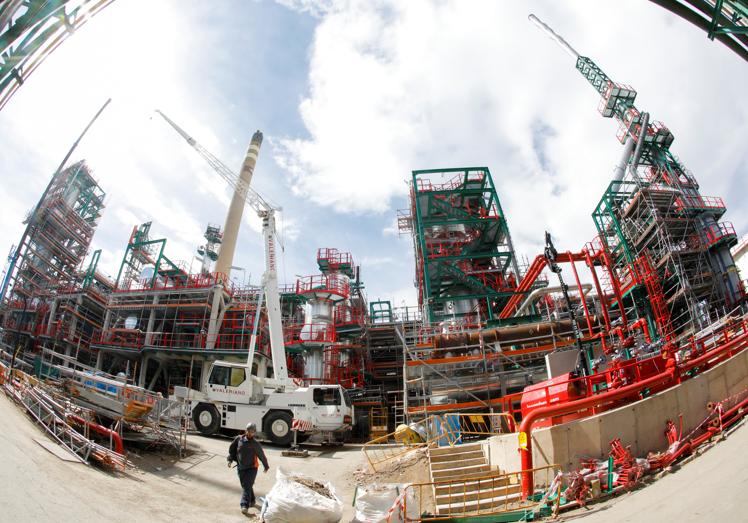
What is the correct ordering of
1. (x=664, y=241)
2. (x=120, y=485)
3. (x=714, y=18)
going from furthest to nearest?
1. (x=664, y=241)
2. (x=120, y=485)
3. (x=714, y=18)

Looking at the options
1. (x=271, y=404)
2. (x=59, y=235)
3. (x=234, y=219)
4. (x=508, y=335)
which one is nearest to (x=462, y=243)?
(x=508, y=335)

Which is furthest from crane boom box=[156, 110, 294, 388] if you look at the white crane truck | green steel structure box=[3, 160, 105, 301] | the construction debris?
green steel structure box=[3, 160, 105, 301]

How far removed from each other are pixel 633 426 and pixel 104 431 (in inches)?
480

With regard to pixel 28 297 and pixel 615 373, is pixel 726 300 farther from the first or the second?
pixel 28 297

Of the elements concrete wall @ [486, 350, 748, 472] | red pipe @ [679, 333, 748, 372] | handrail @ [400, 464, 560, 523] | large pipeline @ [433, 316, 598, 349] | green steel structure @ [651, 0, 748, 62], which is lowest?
handrail @ [400, 464, 560, 523]

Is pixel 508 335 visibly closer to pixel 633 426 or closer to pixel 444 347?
pixel 444 347

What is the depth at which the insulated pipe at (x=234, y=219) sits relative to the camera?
34.7 m

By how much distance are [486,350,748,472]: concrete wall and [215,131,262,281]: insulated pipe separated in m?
28.5

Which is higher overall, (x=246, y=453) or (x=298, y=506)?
(x=246, y=453)

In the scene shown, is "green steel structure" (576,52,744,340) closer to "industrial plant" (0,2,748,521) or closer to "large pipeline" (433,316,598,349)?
"industrial plant" (0,2,748,521)

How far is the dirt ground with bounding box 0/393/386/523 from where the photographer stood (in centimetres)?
526

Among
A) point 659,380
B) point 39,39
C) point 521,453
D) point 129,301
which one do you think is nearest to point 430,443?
point 521,453

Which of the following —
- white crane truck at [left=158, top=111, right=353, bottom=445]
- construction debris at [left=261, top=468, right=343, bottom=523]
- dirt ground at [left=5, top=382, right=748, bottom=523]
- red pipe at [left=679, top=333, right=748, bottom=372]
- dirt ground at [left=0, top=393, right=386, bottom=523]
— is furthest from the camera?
white crane truck at [left=158, top=111, right=353, bottom=445]

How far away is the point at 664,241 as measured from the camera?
77.2ft
